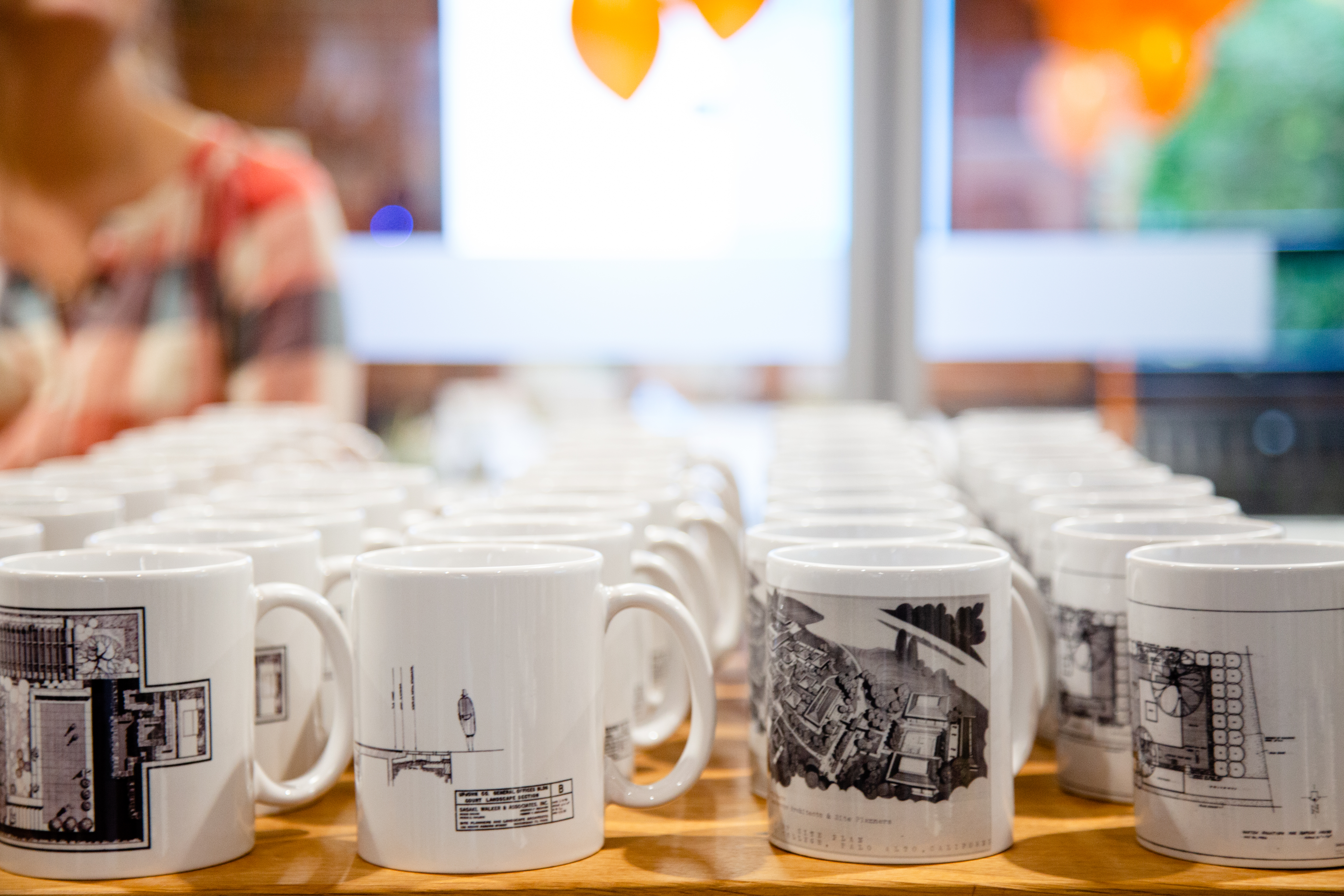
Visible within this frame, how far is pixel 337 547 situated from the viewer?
37.5 inches

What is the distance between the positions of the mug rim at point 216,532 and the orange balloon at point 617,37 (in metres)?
0.54

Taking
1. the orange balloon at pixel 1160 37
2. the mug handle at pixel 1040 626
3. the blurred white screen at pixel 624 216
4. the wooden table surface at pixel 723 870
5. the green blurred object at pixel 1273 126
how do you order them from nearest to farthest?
1. the wooden table surface at pixel 723 870
2. the mug handle at pixel 1040 626
3. the orange balloon at pixel 1160 37
4. the green blurred object at pixel 1273 126
5. the blurred white screen at pixel 624 216

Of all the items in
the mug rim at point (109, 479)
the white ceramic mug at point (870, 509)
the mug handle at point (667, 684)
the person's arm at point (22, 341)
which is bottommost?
the mug handle at point (667, 684)

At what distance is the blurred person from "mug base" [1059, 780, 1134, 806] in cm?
208

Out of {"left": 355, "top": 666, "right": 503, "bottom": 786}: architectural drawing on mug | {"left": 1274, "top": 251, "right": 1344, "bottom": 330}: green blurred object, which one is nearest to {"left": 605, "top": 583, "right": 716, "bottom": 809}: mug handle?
{"left": 355, "top": 666, "right": 503, "bottom": 786}: architectural drawing on mug

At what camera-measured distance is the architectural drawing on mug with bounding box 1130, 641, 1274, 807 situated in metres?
0.69

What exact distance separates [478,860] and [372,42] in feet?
10.3

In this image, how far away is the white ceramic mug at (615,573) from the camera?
83 cm

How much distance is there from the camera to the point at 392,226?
3426 millimetres

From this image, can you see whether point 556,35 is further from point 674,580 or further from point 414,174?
point 674,580

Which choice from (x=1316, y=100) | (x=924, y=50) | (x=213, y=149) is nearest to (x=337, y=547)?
(x=213, y=149)

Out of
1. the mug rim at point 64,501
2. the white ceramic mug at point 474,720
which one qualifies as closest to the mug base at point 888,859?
the white ceramic mug at point 474,720

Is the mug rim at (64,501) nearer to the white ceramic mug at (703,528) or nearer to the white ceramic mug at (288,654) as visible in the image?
the white ceramic mug at (288,654)

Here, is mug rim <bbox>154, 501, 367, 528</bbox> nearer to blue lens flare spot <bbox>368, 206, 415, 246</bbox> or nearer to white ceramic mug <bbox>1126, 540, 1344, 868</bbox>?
white ceramic mug <bbox>1126, 540, 1344, 868</bbox>
